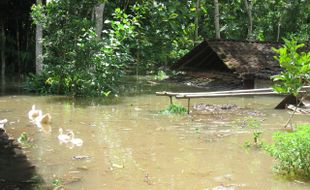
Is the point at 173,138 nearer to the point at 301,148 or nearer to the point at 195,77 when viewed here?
the point at 301,148

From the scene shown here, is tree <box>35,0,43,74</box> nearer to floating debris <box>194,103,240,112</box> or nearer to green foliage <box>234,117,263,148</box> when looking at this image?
floating debris <box>194,103,240,112</box>

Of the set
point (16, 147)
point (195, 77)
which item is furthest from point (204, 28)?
point (16, 147)

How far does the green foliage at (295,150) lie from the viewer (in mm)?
5699

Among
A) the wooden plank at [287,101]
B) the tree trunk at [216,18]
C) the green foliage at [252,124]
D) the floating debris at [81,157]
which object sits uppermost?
the tree trunk at [216,18]

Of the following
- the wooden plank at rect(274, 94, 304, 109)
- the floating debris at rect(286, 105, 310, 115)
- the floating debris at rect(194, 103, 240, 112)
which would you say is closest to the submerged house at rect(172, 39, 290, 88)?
the wooden plank at rect(274, 94, 304, 109)

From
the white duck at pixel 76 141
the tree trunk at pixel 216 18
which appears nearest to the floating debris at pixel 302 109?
the white duck at pixel 76 141

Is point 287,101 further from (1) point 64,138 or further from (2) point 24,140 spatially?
(2) point 24,140

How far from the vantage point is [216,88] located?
61.7 ft

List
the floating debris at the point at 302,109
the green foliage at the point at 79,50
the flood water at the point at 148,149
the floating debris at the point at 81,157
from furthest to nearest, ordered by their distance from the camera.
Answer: the green foliage at the point at 79,50, the floating debris at the point at 302,109, the floating debris at the point at 81,157, the flood water at the point at 148,149

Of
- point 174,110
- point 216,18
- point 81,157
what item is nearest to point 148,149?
point 81,157

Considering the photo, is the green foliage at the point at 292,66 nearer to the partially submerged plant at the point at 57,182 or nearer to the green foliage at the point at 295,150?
the green foliage at the point at 295,150

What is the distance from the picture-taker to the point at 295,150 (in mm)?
5750

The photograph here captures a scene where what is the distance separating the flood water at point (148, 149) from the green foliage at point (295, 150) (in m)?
0.24

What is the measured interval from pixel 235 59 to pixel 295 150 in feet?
42.2
